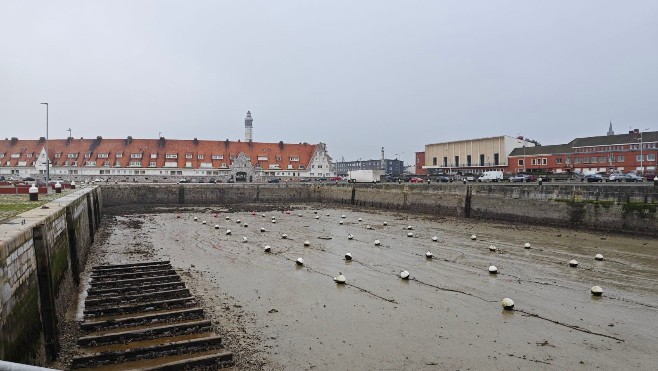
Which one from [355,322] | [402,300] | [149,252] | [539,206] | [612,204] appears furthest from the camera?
[539,206]

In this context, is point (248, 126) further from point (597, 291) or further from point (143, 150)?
point (597, 291)

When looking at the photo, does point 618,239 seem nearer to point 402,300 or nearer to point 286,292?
point 402,300

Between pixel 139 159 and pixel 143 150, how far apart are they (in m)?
2.17

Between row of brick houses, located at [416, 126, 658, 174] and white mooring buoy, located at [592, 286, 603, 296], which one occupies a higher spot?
row of brick houses, located at [416, 126, 658, 174]

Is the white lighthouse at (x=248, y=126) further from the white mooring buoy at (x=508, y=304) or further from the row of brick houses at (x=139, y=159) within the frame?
the white mooring buoy at (x=508, y=304)

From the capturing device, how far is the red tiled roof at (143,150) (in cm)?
7238

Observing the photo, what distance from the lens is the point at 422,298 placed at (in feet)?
42.7

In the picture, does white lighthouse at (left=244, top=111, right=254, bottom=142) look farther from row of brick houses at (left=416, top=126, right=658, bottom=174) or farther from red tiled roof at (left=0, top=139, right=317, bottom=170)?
row of brick houses at (left=416, top=126, right=658, bottom=174)

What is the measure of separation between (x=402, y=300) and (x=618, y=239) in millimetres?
16324

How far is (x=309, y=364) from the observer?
8.72 meters

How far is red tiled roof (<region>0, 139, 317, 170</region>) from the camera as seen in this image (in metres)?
72.4

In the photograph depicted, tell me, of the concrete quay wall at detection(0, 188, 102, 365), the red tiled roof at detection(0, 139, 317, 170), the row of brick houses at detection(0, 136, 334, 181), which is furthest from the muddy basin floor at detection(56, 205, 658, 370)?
the red tiled roof at detection(0, 139, 317, 170)

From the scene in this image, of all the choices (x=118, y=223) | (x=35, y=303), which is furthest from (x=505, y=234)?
(x=118, y=223)

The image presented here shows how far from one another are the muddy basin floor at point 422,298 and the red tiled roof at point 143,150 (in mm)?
51880
